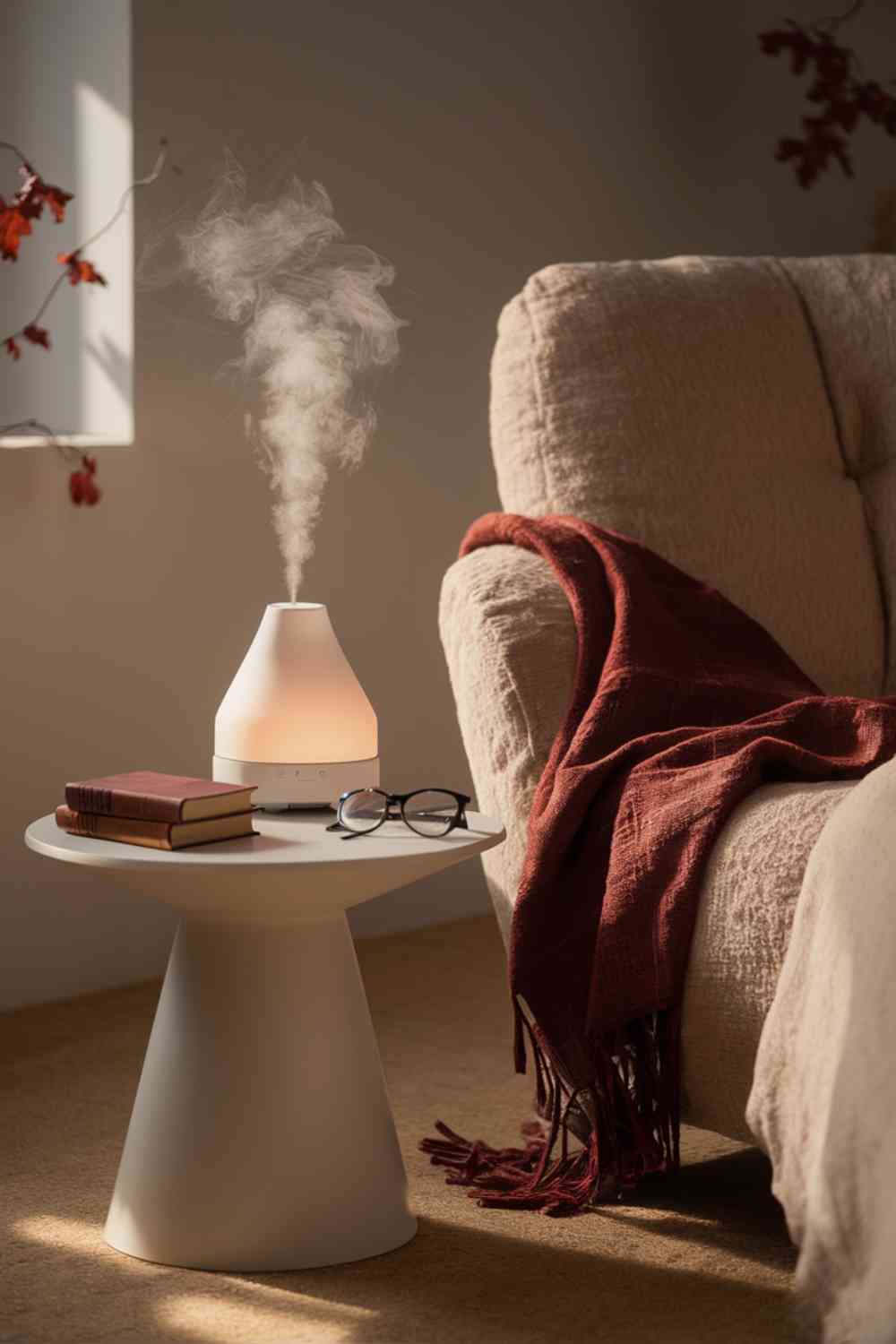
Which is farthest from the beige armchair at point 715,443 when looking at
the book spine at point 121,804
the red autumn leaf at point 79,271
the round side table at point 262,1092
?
the red autumn leaf at point 79,271

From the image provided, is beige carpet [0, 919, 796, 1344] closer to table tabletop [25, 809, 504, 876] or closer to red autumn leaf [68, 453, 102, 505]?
table tabletop [25, 809, 504, 876]

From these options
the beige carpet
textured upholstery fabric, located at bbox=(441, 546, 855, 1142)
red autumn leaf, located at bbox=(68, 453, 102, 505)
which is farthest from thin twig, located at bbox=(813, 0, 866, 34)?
the beige carpet

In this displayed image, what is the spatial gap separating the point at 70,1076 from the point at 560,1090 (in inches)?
28.7

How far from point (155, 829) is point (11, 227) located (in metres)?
1.15

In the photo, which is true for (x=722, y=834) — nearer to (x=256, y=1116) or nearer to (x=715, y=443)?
(x=256, y=1116)

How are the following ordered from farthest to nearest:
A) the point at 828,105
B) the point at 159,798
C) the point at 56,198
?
the point at 828,105, the point at 56,198, the point at 159,798

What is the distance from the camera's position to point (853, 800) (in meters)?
1.56

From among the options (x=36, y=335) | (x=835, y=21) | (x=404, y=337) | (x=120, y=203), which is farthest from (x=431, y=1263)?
(x=835, y=21)

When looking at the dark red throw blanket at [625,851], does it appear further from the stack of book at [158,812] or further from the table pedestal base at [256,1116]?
the stack of book at [158,812]

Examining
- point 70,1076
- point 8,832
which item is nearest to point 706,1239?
point 70,1076

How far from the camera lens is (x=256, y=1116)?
1.67m

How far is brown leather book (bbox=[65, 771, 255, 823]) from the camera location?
5.21ft

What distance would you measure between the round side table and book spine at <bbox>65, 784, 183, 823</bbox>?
41 mm

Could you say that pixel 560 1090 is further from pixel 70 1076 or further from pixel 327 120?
pixel 327 120
